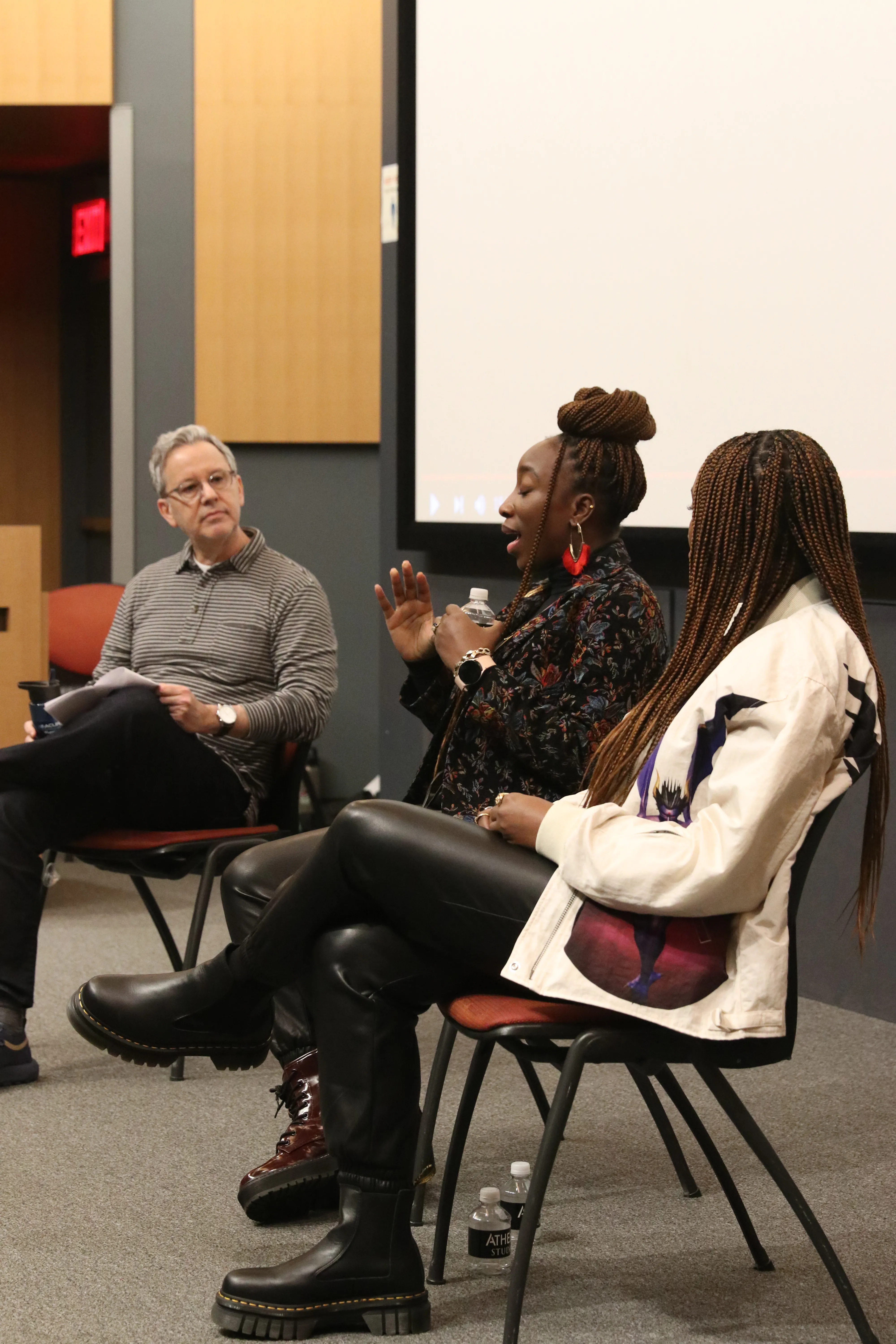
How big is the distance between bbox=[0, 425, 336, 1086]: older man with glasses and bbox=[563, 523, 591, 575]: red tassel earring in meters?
0.95

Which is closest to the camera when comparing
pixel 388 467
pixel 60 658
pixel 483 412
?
pixel 483 412

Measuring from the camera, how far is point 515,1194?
2.02 meters

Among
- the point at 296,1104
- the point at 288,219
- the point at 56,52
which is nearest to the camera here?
the point at 296,1104

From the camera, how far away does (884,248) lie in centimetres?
295

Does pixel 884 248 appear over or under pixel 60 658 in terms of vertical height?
over

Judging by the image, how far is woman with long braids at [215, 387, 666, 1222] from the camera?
2.01 metres

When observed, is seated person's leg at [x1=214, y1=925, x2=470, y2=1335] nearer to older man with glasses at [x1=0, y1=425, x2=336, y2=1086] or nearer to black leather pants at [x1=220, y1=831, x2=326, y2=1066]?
black leather pants at [x1=220, y1=831, x2=326, y2=1066]

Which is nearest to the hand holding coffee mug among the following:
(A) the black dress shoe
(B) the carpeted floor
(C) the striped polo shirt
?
(C) the striped polo shirt

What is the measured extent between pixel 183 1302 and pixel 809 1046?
1.54 metres

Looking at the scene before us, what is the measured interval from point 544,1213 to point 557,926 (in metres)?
0.77

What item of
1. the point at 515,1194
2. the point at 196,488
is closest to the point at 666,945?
the point at 515,1194

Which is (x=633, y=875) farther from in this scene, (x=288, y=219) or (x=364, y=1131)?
(x=288, y=219)

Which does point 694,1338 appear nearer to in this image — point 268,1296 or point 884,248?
point 268,1296

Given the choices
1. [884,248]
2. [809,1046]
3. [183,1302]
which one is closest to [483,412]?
[884,248]
